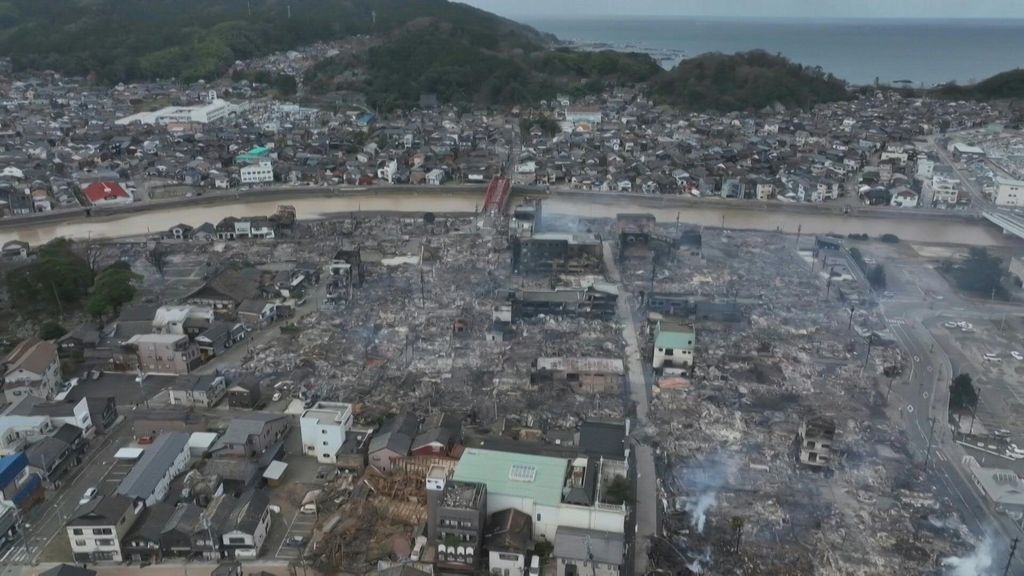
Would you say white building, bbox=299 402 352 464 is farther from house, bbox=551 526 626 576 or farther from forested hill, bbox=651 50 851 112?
forested hill, bbox=651 50 851 112

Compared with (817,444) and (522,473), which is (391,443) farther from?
(817,444)

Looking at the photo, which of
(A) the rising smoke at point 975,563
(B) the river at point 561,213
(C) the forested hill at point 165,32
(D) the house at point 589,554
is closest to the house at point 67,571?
(D) the house at point 589,554

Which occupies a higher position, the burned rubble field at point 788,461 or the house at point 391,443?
the house at point 391,443

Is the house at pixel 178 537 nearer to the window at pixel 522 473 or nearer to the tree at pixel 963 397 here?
the window at pixel 522 473

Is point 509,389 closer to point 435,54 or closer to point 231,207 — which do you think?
point 231,207

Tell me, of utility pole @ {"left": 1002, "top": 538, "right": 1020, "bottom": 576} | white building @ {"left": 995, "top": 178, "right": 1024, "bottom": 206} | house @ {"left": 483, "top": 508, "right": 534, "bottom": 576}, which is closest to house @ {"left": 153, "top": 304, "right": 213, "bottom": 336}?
house @ {"left": 483, "top": 508, "right": 534, "bottom": 576}

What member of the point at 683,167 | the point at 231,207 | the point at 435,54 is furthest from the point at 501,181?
the point at 435,54
